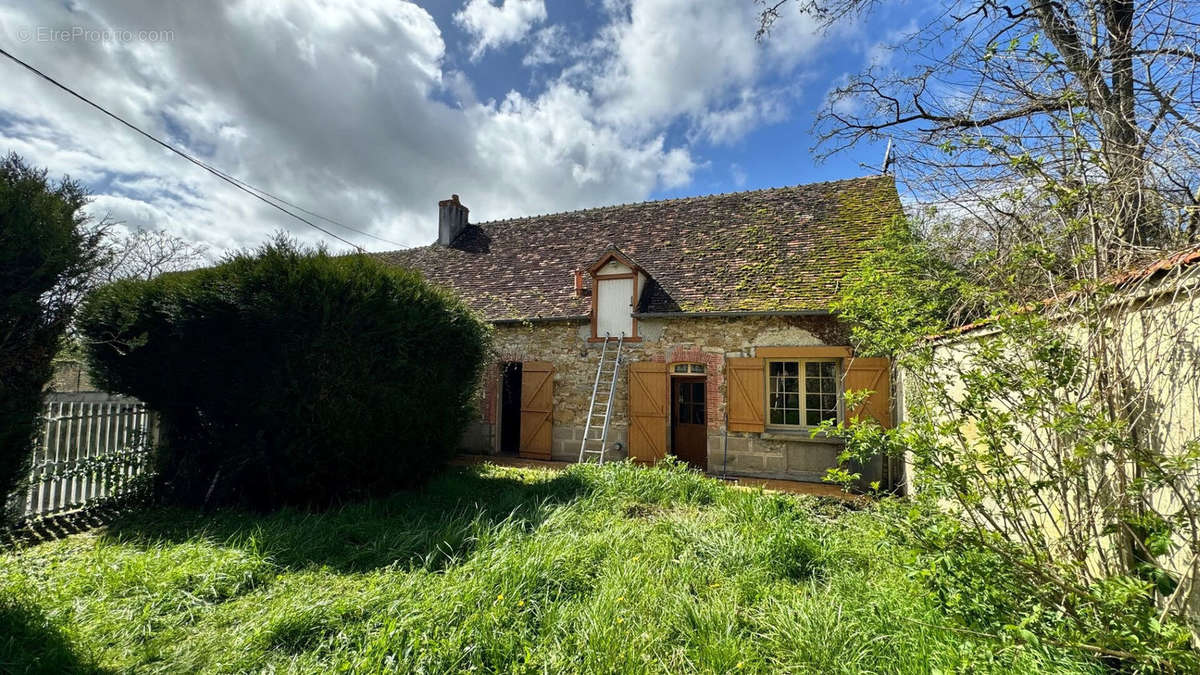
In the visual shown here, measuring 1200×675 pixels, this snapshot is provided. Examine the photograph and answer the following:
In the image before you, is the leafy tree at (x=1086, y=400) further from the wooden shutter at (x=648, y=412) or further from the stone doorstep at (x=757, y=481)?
the wooden shutter at (x=648, y=412)

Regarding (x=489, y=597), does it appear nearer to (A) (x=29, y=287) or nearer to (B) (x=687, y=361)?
(A) (x=29, y=287)

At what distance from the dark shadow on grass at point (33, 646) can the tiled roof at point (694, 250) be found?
23.9 ft

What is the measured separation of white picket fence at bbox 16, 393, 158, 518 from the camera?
17.1ft

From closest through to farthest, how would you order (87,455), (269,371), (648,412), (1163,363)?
(1163,363)
(269,371)
(87,455)
(648,412)

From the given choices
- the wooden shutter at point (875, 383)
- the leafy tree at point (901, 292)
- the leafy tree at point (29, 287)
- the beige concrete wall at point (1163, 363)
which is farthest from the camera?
the wooden shutter at point (875, 383)

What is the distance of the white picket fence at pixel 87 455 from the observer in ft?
17.1

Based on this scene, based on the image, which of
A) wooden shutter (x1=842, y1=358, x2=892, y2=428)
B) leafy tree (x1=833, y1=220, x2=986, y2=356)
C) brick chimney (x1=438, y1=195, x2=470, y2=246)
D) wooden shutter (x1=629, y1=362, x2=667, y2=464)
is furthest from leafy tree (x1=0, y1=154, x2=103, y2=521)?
brick chimney (x1=438, y1=195, x2=470, y2=246)

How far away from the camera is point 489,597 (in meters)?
3.19

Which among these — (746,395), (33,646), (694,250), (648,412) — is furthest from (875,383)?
(33,646)

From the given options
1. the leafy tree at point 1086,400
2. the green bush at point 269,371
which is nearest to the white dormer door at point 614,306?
the green bush at point 269,371

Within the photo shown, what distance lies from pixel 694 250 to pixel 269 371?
803cm

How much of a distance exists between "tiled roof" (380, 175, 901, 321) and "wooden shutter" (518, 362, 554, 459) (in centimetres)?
120

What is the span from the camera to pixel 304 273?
17.5ft

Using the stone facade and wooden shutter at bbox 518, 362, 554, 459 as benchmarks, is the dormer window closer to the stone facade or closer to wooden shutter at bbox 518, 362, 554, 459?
the stone facade
